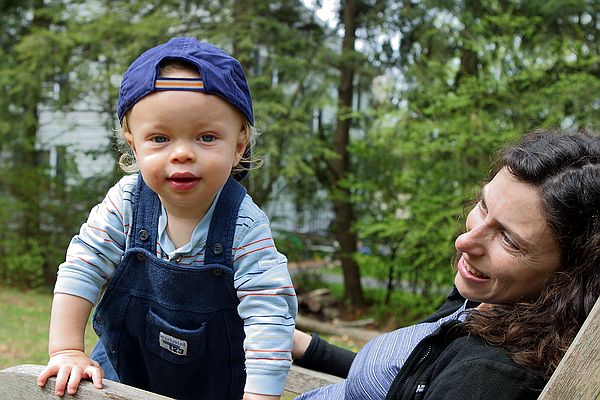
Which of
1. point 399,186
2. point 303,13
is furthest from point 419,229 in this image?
point 303,13

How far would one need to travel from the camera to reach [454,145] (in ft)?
24.0

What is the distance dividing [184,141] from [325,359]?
1.00 m

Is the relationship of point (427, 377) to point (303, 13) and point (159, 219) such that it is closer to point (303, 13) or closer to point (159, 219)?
point (159, 219)

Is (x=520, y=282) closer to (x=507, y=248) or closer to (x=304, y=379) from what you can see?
(x=507, y=248)

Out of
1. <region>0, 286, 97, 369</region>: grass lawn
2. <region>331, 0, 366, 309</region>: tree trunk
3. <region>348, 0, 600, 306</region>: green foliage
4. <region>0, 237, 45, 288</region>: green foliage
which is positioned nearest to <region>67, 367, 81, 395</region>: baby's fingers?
<region>0, 286, 97, 369</region>: grass lawn

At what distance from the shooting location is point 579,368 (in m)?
1.38

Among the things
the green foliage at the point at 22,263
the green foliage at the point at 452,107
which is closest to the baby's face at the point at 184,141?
the green foliage at the point at 452,107

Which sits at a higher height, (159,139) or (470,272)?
(159,139)

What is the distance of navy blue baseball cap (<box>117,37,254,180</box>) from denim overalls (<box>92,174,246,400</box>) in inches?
11.2

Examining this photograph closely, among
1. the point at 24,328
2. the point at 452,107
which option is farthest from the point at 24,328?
the point at 452,107

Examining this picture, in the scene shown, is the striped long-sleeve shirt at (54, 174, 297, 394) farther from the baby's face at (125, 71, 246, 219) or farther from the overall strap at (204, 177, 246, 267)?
the baby's face at (125, 71, 246, 219)

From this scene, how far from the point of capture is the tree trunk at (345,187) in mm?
9086

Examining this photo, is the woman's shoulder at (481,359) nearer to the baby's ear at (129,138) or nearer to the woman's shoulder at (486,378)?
the woman's shoulder at (486,378)

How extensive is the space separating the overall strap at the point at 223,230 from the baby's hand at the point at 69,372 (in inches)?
15.6
